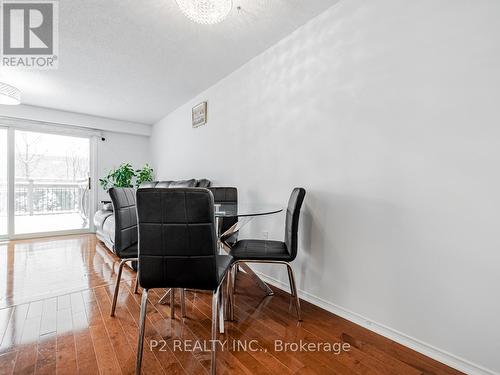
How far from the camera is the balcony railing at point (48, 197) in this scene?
4355 mm

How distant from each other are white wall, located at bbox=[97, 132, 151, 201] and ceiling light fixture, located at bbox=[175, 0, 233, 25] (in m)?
4.46

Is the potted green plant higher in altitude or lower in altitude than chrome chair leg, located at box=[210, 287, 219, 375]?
higher

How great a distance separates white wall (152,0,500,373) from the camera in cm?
122

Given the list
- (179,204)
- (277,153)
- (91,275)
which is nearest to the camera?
(179,204)

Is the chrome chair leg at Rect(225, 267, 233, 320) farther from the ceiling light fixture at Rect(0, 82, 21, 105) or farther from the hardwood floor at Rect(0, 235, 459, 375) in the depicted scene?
the ceiling light fixture at Rect(0, 82, 21, 105)

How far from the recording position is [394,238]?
5.05 ft

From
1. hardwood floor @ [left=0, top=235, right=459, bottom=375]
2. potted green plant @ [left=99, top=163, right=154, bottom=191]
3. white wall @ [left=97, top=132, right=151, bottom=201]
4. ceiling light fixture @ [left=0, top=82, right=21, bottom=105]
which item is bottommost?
hardwood floor @ [left=0, top=235, right=459, bottom=375]

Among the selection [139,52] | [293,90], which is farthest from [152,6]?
[293,90]

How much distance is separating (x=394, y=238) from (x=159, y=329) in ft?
5.63

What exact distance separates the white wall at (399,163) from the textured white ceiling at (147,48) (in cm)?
35

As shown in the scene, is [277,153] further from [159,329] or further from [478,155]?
[159,329]

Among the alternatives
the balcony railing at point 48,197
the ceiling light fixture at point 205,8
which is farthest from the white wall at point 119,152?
the ceiling light fixture at point 205,8

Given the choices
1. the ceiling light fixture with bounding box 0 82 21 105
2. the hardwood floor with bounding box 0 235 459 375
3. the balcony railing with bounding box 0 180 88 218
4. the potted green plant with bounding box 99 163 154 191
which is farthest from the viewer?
the potted green plant with bounding box 99 163 154 191

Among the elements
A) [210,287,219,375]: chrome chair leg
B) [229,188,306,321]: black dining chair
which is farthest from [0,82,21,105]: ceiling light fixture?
[210,287,219,375]: chrome chair leg
